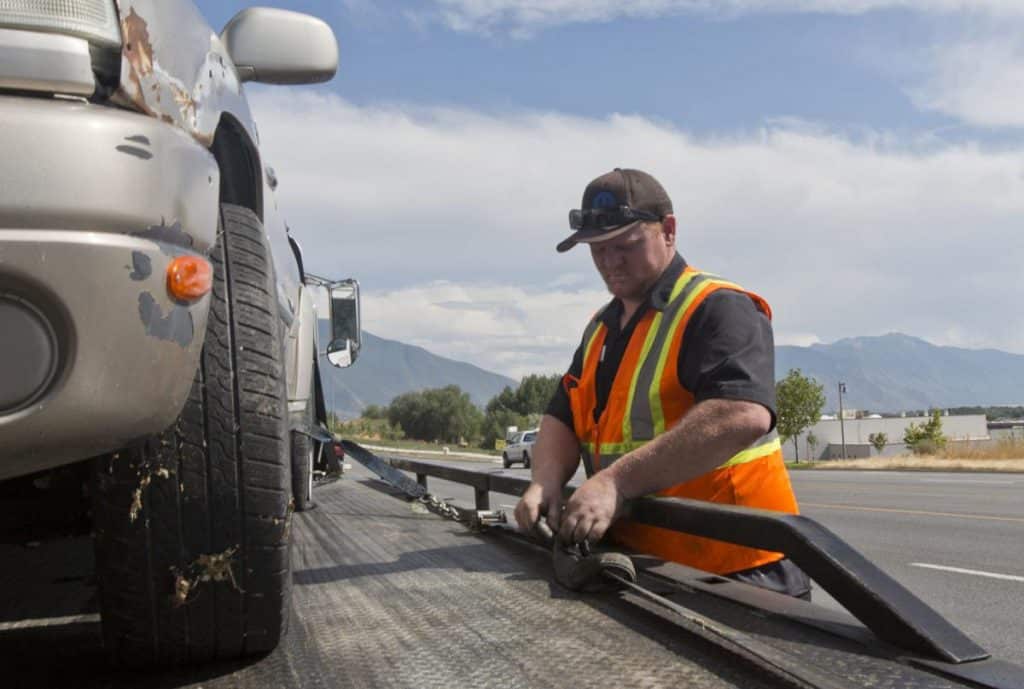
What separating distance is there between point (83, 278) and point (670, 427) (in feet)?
5.42

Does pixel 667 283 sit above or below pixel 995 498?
above

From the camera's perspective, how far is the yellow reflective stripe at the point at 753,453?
2.67 meters

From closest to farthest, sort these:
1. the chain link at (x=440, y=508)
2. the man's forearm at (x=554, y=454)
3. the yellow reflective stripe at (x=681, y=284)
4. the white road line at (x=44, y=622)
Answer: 1. the white road line at (x=44, y=622)
2. the yellow reflective stripe at (x=681, y=284)
3. the man's forearm at (x=554, y=454)
4. the chain link at (x=440, y=508)

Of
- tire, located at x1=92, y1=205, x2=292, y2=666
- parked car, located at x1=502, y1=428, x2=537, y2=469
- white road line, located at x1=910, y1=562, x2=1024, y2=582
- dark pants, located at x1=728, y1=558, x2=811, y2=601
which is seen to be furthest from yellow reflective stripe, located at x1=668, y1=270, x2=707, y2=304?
parked car, located at x1=502, y1=428, x2=537, y2=469

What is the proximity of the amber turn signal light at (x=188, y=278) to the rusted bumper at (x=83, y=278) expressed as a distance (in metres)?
0.02

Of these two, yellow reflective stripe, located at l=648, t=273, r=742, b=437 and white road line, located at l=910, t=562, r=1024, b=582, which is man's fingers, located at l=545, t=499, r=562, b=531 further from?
white road line, located at l=910, t=562, r=1024, b=582

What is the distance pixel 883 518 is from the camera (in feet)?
39.8

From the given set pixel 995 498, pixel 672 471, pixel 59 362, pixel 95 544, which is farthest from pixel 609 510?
pixel 995 498

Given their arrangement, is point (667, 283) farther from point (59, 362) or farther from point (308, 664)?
point (59, 362)

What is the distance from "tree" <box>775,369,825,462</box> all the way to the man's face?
62.2 metres

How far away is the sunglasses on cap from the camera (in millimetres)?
3035

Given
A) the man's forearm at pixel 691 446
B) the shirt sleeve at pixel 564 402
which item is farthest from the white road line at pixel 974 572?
the man's forearm at pixel 691 446

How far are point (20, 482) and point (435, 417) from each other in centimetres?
11149

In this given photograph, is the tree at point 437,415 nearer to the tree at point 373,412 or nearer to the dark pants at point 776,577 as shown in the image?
the tree at point 373,412
